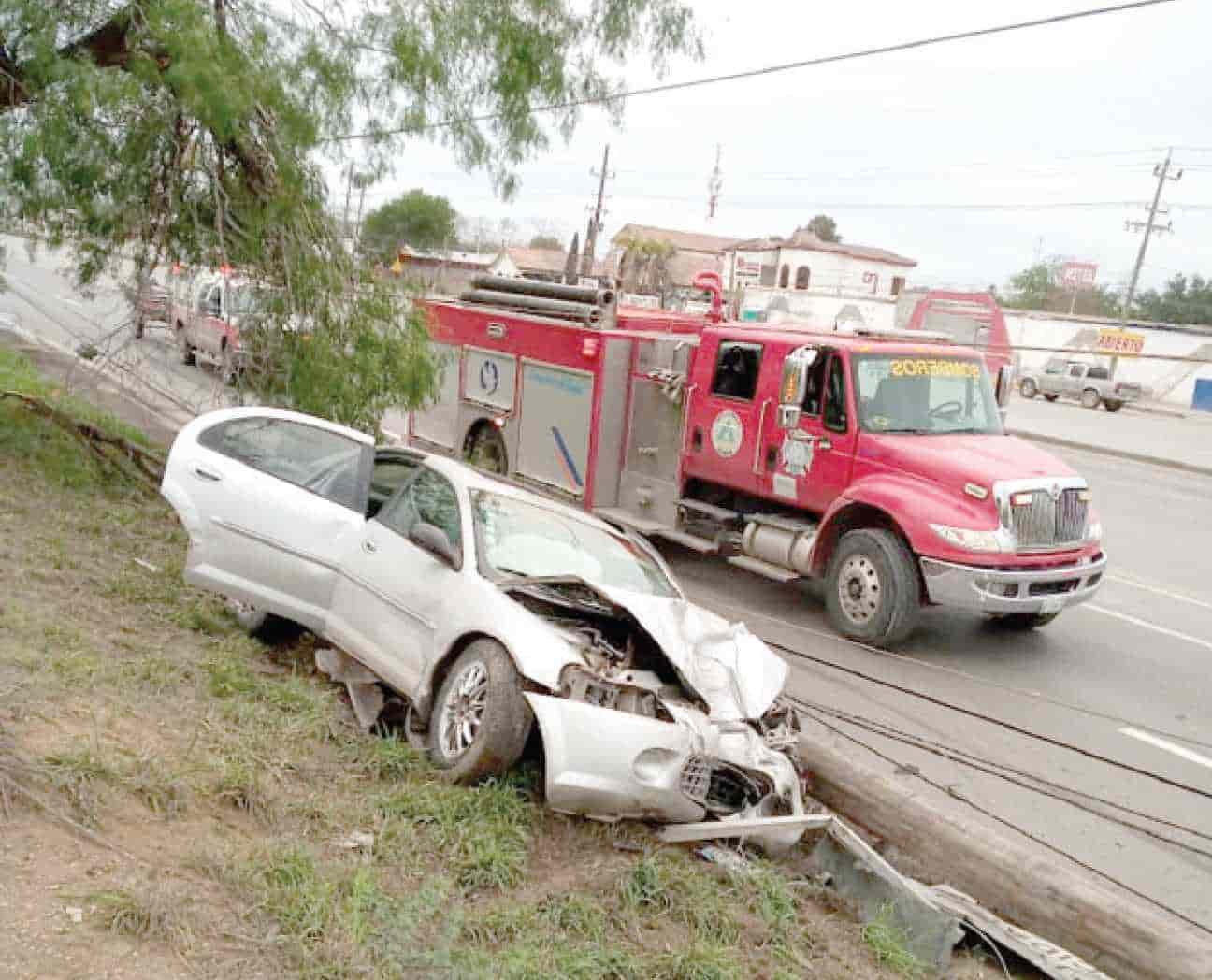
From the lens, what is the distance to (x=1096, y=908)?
14.9 feet

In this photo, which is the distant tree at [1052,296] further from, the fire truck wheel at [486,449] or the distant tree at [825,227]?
the fire truck wheel at [486,449]

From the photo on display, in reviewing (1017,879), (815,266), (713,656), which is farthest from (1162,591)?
(815,266)

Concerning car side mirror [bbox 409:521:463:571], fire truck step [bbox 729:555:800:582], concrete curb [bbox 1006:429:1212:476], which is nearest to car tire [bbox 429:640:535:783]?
car side mirror [bbox 409:521:463:571]

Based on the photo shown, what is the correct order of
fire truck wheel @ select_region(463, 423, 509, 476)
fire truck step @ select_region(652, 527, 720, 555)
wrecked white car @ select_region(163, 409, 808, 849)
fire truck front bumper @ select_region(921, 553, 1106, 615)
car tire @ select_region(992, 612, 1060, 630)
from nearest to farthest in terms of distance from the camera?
wrecked white car @ select_region(163, 409, 808, 849), fire truck front bumper @ select_region(921, 553, 1106, 615), car tire @ select_region(992, 612, 1060, 630), fire truck step @ select_region(652, 527, 720, 555), fire truck wheel @ select_region(463, 423, 509, 476)

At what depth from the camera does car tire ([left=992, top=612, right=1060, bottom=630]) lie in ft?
30.2

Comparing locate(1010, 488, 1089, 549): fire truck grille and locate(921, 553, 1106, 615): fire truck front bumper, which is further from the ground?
locate(1010, 488, 1089, 549): fire truck grille

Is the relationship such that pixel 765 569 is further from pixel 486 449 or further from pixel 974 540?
pixel 486 449

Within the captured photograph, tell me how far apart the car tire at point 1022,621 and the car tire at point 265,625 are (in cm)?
563

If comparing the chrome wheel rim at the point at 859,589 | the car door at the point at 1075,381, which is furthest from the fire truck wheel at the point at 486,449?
the car door at the point at 1075,381

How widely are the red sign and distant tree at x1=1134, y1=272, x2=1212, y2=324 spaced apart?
9.60 meters

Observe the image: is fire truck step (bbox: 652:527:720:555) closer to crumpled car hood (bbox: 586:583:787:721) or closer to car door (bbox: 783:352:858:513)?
car door (bbox: 783:352:858:513)

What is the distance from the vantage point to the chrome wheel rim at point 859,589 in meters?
8.61

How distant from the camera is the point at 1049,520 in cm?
847

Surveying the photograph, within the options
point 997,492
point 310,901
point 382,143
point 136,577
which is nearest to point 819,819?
point 310,901
